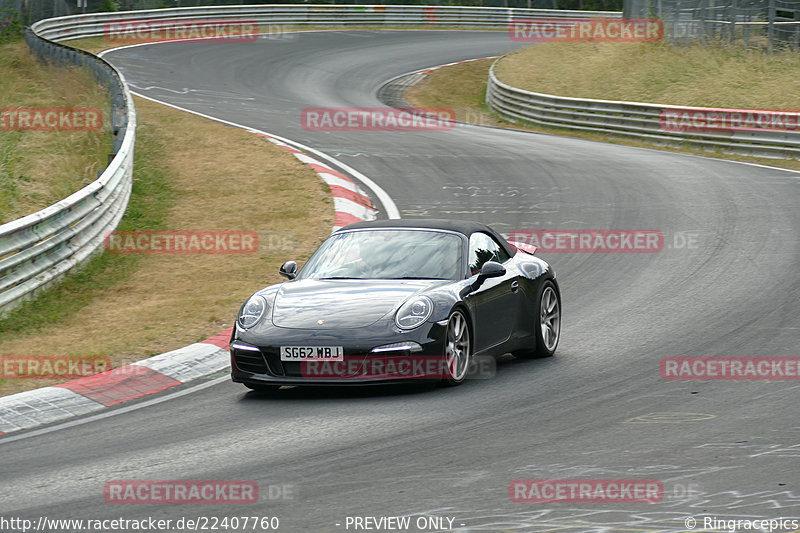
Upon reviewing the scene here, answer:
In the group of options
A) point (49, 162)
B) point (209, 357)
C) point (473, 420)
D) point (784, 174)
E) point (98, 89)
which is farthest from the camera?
point (98, 89)

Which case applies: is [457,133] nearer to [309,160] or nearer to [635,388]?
[309,160]

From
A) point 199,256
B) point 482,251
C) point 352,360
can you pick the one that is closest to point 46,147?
point 199,256

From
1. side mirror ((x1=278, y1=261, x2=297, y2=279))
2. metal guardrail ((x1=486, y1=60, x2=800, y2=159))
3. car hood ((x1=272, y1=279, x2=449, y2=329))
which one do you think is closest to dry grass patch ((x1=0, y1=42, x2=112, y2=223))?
side mirror ((x1=278, y1=261, x2=297, y2=279))

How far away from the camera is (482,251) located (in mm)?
9516

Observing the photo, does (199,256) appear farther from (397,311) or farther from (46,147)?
(46,147)

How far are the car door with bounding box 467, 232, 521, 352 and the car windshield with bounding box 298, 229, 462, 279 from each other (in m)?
0.22

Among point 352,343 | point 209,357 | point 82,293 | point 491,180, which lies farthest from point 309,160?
point 352,343

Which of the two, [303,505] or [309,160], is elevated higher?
[303,505]

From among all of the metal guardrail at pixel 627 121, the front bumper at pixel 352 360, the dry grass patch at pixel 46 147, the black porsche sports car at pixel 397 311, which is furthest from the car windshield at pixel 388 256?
the metal guardrail at pixel 627 121

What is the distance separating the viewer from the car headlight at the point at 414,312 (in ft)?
26.7

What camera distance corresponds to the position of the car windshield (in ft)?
29.6

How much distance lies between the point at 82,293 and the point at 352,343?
5561 millimetres

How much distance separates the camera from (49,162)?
1844cm

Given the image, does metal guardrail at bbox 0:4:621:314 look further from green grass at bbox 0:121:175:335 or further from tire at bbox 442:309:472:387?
tire at bbox 442:309:472:387
